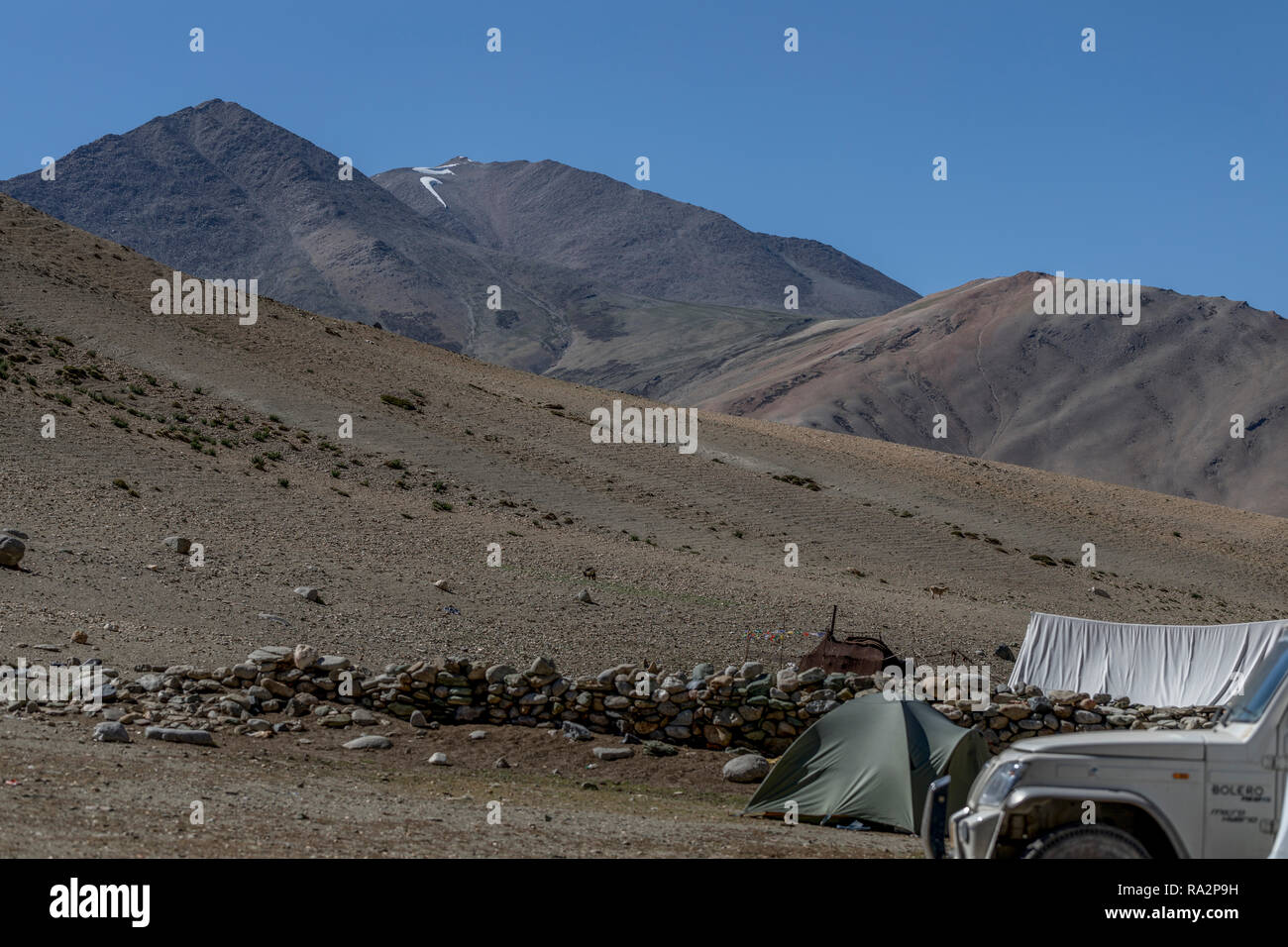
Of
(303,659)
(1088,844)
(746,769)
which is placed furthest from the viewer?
(303,659)

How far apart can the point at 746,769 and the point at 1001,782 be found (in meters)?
8.93

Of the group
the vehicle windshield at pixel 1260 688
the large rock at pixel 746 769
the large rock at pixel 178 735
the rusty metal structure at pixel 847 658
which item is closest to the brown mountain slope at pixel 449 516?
the rusty metal structure at pixel 847 658

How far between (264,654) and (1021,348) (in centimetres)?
18199

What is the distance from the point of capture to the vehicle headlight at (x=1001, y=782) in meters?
7.28

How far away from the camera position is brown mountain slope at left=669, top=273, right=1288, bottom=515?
15738 cm

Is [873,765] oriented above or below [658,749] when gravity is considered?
above

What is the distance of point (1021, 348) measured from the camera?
18775 cm

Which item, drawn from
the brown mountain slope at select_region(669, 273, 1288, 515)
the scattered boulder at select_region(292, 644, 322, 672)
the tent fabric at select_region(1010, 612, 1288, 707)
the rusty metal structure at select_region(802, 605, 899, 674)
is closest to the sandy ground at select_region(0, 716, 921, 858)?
the scattered boulder at select_region(292, 644, 322, 672)

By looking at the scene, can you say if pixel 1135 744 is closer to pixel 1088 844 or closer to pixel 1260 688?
pixel 1088 844

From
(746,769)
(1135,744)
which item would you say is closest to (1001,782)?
(1135,744)

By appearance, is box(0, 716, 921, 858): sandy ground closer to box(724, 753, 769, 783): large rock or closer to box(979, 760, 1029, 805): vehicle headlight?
box(724, 753, 769, 783): large rock

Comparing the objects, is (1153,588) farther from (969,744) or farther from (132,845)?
(132,845)

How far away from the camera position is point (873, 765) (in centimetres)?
1434

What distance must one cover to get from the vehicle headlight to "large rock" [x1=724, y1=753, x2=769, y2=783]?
8757 mm
